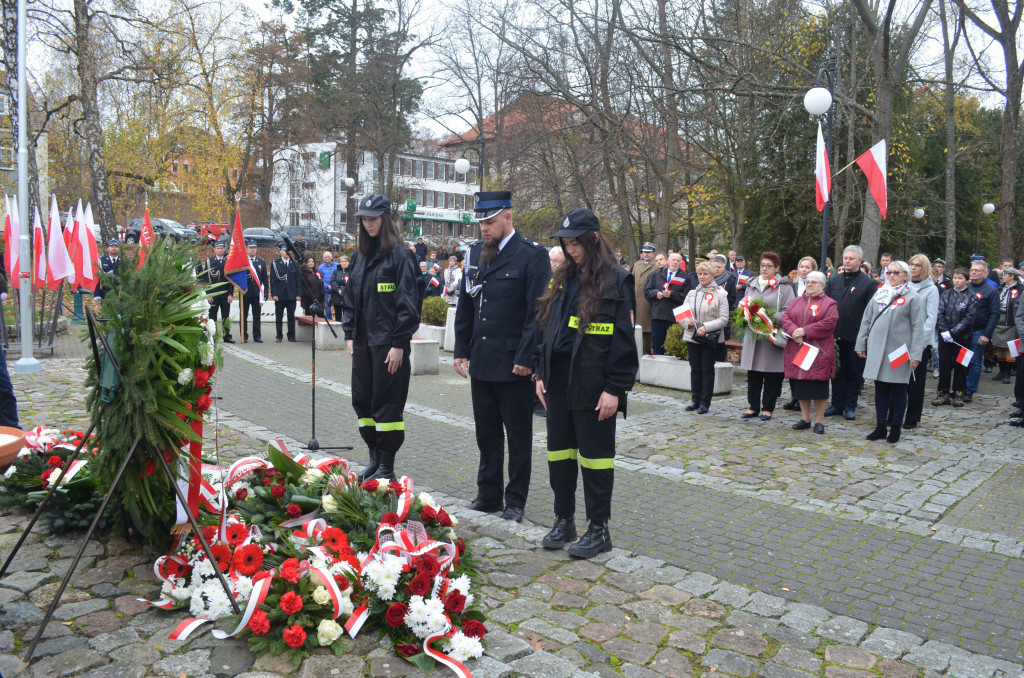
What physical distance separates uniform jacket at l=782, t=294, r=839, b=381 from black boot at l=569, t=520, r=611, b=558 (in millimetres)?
4634

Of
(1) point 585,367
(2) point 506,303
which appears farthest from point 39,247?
(1) point 585,367

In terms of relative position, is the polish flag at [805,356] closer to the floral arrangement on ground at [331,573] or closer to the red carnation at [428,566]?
the floral arrangement on ground at [331,573]

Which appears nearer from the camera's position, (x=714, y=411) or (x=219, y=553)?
(x=219, y=553)

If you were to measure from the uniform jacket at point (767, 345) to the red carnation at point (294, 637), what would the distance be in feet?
22.9

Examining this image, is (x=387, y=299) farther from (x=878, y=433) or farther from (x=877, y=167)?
(x=877, y=167)

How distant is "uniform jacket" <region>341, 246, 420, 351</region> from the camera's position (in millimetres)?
5922

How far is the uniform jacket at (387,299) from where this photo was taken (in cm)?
592

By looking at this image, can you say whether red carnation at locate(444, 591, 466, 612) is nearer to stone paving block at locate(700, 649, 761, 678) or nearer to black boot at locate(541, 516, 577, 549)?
stone paving block at locate(700, 649, 761, 678)

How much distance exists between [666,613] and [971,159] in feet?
107

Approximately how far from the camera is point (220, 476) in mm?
4672

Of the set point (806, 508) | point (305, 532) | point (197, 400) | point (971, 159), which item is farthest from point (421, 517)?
point (971, 159)

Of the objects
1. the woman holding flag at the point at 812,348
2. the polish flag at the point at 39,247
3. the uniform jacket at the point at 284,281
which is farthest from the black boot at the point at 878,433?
the polish flag at the point at 39,247

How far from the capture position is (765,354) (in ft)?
30.6

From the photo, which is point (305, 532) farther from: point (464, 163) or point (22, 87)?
point (464, 163)
